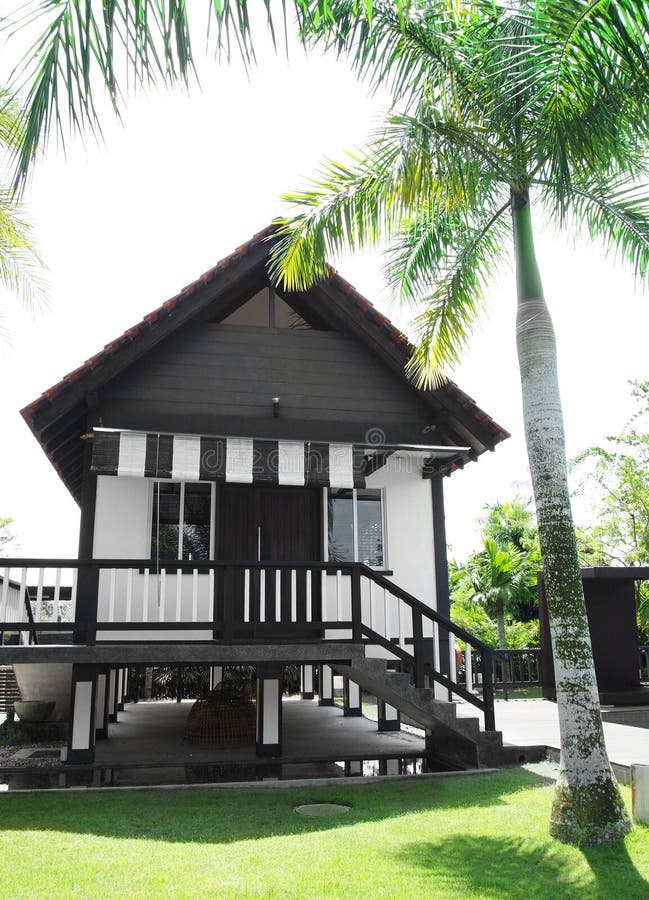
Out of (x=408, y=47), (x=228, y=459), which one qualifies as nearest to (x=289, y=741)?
(x=228, y=459)

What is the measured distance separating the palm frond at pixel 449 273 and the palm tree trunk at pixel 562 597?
193cm

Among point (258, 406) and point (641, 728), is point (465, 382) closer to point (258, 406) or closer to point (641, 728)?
point (258, 406)

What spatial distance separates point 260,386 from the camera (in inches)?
441

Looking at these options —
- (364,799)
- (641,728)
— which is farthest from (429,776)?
(641,728)

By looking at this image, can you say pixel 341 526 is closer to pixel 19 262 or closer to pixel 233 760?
pixel 233 760

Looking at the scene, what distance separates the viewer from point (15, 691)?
51.9 feet

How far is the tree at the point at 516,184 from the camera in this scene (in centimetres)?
594

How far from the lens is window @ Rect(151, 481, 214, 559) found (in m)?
10.9

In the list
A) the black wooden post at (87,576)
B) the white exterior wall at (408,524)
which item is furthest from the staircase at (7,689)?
the white exterior wall at (408,524)

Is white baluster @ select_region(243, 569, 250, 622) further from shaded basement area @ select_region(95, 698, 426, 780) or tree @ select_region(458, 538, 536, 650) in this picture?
tree @ select_region(458, 538, 536, 650)

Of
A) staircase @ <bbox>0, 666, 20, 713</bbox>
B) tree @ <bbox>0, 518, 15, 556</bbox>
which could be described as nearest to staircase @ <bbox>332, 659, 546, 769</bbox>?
staircase @ <bbox>0, 666, 20, 713</bbox>

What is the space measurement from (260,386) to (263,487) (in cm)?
150

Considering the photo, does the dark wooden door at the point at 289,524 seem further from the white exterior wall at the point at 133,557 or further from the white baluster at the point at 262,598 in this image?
the white exterior wall at the point at 133,557

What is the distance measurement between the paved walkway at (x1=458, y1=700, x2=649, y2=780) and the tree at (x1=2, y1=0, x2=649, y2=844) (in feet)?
7.38
